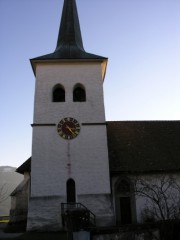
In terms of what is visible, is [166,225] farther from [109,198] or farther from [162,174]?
[162,174]

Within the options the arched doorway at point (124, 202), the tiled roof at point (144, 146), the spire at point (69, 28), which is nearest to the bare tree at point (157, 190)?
the arched doorway at point (124, 202)

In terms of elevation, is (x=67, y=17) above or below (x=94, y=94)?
above

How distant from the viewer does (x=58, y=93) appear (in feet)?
67.7

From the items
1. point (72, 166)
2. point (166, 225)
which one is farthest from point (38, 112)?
point (166, 225)

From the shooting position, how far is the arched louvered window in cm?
1761

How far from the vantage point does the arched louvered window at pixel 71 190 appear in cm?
1761

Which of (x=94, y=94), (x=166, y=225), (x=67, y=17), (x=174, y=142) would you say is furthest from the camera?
(x=67, y=17)

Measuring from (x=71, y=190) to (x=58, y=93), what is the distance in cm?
698

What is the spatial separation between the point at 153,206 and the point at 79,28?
615 inches

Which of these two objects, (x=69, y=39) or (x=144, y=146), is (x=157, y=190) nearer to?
(x=144, y=146)

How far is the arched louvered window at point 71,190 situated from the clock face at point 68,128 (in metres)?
2.82

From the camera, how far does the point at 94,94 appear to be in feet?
66.4

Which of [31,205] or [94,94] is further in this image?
[94,94]

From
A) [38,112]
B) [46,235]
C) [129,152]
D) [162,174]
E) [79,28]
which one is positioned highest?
[79,28]
